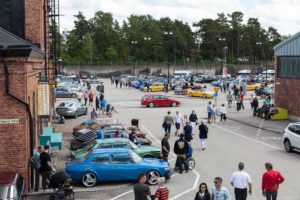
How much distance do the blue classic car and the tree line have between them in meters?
111

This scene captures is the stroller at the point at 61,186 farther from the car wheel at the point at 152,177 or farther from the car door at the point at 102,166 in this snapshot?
the car wheel at the point at 152,177

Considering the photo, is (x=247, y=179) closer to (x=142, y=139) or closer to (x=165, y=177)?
(x=165, y=177)

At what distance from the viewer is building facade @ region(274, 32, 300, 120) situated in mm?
38875

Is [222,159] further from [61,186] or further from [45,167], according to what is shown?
[61,186]

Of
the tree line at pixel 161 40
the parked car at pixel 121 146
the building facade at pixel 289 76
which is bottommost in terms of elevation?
the parked car at pixel 121 146

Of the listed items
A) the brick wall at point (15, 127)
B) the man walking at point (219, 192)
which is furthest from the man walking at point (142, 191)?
the brick wall at point (15, 127)

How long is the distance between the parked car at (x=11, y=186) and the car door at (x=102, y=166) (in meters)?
4.58

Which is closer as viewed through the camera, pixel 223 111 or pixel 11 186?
pixel 11 186

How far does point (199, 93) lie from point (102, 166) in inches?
1775

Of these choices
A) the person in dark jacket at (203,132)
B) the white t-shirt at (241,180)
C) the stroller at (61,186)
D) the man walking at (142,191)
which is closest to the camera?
the man walking at (142,191)

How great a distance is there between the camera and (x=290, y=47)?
131 ft

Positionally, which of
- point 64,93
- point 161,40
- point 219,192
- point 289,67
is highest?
point 161,40

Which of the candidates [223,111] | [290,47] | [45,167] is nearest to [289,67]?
[290,47]

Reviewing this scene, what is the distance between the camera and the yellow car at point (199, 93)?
204 ft
